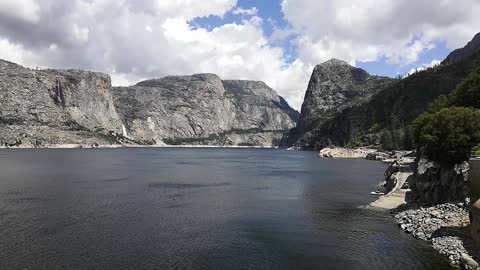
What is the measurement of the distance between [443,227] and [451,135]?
1865 cm

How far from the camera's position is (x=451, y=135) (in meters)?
64.9

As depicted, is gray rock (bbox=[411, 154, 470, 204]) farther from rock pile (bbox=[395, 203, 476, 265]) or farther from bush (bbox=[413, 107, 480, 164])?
rock pile (bbox=[395, 203, 476, 265])

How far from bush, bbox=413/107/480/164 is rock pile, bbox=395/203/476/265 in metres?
8.72

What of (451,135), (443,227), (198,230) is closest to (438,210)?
(443,227)

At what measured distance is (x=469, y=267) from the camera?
128 ft

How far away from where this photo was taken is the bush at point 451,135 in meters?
63.7

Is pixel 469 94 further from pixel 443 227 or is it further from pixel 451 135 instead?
pixel 443 227

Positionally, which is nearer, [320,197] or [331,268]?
[331,268]

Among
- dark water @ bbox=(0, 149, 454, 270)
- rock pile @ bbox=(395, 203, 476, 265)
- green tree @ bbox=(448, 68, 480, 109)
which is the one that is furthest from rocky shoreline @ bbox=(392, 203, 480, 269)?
green tree @ bbox=(448, 68, 480, 109)

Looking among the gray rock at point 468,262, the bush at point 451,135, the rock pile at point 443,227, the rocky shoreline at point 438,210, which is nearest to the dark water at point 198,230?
the rock pile at point 443,227

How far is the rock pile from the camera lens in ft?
145

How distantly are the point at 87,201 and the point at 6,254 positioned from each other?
112 feet

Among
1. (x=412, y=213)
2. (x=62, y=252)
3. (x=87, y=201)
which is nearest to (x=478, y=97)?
(x=412, y=213)

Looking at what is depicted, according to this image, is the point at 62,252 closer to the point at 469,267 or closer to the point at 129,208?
the point at 129,208
